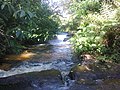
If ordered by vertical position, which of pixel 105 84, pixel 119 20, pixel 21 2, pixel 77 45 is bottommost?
pixel 105 84

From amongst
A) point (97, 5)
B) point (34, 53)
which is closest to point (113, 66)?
point (34, 53)

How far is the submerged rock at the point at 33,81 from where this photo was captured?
7402 millimetres

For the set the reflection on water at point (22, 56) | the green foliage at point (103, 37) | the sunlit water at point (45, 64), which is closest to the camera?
the sunlit water at point (45, 64)

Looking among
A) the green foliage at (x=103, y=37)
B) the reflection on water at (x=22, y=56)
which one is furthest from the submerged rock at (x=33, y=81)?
the reflection on water at (x=22, y=56)

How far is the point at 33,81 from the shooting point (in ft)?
25.3

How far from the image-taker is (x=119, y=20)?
10.0 m

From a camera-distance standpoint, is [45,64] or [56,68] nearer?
[56,68]

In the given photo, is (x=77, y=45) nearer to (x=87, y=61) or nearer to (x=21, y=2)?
(x=87, y=61)

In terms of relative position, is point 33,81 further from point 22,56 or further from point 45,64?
point 22,56

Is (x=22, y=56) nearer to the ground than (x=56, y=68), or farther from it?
farther from it

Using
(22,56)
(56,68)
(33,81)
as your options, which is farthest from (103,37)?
(22,56)

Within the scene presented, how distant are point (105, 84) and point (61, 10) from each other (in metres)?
25.5

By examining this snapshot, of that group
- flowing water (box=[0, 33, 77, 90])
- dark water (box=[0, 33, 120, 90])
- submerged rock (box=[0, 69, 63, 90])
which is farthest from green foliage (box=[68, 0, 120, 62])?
submerged rock (box=[0, 69, 63, 90])

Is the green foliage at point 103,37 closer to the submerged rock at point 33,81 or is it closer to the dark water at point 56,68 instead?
the dark water at point 56,68
